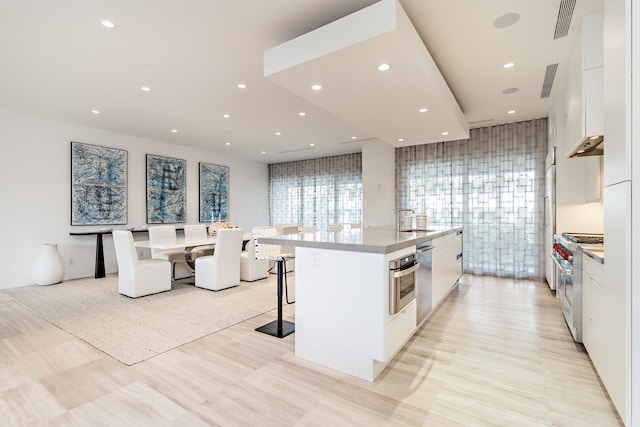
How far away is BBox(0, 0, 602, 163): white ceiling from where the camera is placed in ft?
7.62

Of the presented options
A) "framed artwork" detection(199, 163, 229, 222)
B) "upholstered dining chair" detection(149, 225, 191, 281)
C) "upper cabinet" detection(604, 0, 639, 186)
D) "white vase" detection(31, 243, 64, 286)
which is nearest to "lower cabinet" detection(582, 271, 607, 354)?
"upper cabinet" detection(604, 0, 639, 186)

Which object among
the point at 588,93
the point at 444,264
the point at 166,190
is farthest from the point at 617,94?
the point at 166,190

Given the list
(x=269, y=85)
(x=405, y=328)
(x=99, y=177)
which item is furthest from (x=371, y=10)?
(x=99, y=177)

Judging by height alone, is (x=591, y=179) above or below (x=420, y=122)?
below

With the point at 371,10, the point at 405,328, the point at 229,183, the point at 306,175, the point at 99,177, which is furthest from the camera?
the point at 306,175

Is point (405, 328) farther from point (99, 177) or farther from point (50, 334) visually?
point (99, 177)

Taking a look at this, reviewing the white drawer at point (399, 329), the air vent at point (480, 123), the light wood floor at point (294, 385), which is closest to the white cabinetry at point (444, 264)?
the light wood floor at point (294, 385)

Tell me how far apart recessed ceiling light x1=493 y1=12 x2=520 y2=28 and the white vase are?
6.81 m

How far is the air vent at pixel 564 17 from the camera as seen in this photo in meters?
2.27

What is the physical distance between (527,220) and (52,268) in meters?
8.17

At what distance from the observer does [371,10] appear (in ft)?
6.53

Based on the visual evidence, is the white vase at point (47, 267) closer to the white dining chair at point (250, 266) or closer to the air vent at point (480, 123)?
the white dining chair at point (250, 266)

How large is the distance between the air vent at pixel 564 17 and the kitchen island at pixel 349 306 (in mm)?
2134

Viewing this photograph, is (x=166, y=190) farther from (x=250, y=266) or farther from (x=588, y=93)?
(x=588, y=93)
